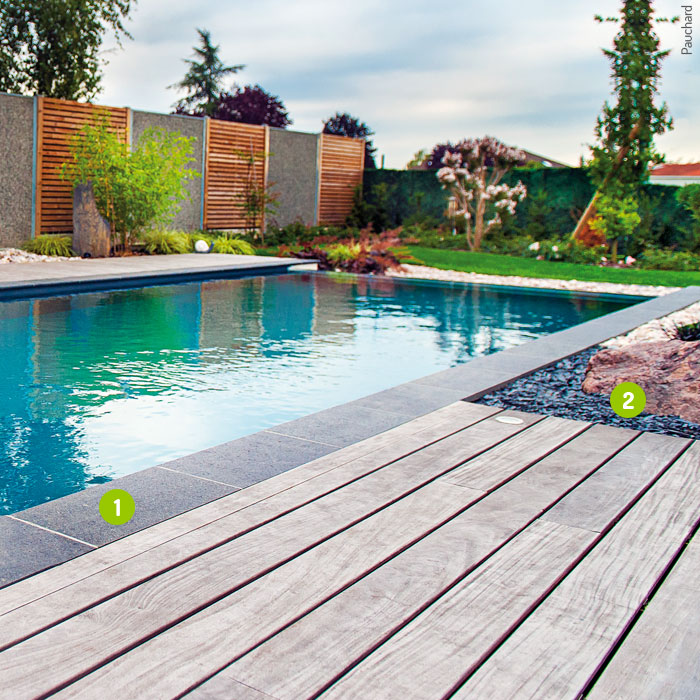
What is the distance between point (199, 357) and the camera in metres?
5.92

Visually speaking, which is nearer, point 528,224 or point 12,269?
point 12,269

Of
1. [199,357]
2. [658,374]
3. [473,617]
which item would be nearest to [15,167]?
Result: [199,357]

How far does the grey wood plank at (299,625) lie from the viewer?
1.56 m

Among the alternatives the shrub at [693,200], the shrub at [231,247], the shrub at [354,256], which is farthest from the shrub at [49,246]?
the shrub at [693,200]

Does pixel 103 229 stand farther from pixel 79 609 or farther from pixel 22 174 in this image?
pixel 79 609

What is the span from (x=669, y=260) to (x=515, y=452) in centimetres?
1144

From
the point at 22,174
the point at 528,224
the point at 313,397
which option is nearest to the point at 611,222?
the point at 528,224

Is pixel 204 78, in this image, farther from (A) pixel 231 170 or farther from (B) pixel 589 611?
(B) pixel 589 611

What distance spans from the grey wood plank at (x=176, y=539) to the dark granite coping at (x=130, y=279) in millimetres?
6145

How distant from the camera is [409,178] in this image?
18.0m

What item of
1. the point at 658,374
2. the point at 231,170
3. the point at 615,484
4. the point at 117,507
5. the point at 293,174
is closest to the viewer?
the point at 117,507

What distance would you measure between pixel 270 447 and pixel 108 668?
1.65 meters

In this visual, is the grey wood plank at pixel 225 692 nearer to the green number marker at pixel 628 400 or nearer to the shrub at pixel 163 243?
the green number marker at pixel 628 400

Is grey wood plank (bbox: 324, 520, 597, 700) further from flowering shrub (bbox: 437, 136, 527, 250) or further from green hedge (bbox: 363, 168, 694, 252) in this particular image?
green hedge (bbox: 363, 168, 694, 252)
